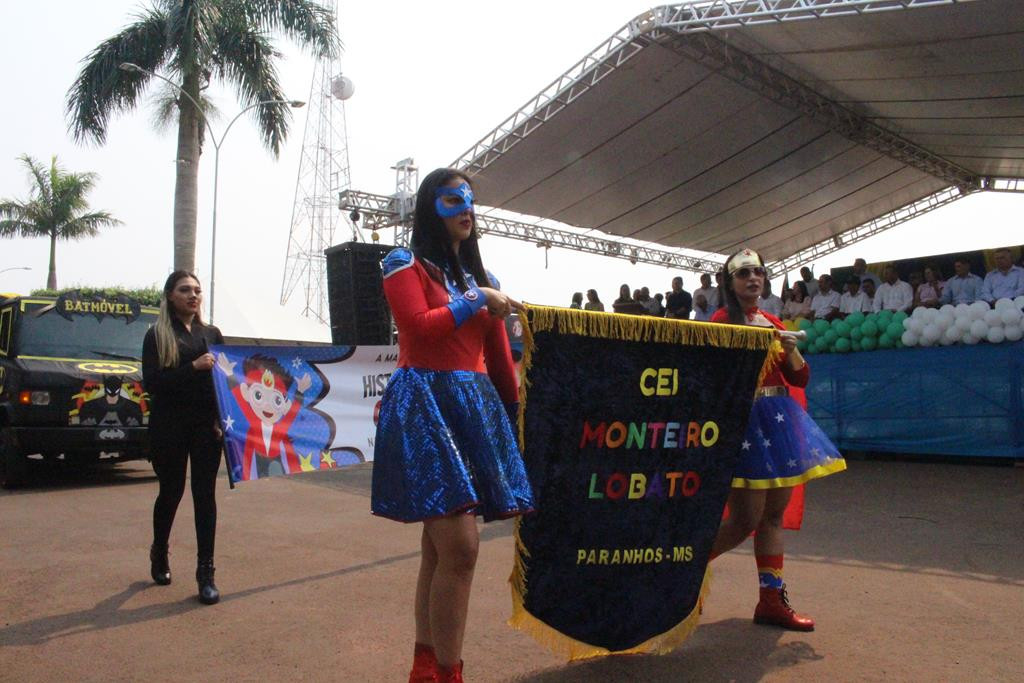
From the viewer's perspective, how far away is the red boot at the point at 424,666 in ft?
8.54

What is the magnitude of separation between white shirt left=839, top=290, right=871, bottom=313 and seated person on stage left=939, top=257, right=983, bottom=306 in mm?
909

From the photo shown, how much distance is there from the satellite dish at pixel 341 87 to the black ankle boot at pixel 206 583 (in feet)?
100

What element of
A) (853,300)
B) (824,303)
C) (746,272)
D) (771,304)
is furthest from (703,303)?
(746,272)

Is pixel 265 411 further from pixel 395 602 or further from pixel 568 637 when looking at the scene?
pixel 568 637

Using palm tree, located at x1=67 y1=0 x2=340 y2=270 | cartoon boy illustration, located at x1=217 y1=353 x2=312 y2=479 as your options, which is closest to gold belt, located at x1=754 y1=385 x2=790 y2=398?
cartoon boy illustration, located at x1=217 y1=353 x2=312 y2=479

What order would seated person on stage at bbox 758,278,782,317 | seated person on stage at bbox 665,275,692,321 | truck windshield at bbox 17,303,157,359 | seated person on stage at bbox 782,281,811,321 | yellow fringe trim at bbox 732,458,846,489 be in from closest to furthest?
yellow fringe trim at bbox 732,458,846,489 < truck windshield at bbox 17,303,157,359 < seated person on stage at bbox 782,281,811,321 < seated person on stage at bbox 758,278,782,317 < seated person on stage at bbox 665,275,692,321

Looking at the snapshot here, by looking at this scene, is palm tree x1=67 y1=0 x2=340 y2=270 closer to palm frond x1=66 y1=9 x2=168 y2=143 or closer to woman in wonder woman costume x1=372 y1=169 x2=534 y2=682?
palm frond x1=66 y1=9 x2=168 y2=143

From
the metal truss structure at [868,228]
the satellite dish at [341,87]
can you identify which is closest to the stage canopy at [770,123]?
the metal truss structure at [868,228]

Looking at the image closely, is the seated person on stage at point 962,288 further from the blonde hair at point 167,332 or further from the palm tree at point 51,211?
the palm tree at point 51,211

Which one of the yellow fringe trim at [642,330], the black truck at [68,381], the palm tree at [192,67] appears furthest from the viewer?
the palm tree at [192,67]

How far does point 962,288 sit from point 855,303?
4.28 feet

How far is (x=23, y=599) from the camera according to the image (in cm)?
444

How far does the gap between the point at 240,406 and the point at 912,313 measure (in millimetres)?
8232

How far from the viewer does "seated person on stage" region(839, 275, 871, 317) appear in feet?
36.1
